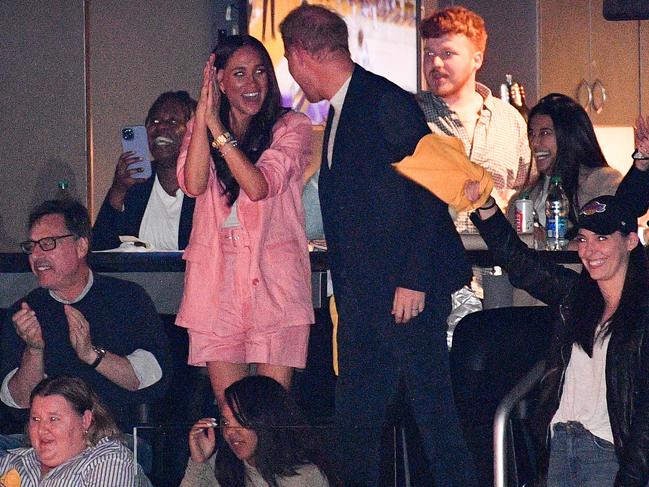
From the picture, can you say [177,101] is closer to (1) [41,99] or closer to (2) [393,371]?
(1) [41,99]

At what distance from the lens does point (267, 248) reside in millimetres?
3186

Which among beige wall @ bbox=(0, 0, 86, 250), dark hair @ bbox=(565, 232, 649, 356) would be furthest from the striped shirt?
beige wall @ bbox=(0, 0, 86, 250)

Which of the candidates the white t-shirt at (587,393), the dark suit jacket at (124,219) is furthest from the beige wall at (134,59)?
the white t-shirt at (587,393)

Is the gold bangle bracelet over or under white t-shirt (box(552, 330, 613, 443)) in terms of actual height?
over

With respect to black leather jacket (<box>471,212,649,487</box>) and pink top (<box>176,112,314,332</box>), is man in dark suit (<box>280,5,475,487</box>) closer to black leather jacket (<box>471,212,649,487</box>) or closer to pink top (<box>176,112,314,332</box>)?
pink top (<box>176,112,314,332</box>)

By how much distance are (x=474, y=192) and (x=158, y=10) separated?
3.13 metres

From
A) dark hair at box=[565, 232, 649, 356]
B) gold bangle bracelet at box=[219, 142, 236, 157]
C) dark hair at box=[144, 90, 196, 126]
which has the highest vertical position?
dark hair at box=[144, 90, 196, 126]

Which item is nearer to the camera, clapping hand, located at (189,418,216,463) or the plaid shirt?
clapping hand, located at (189,418,216,463)

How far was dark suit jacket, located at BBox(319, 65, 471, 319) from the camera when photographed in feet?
9.98

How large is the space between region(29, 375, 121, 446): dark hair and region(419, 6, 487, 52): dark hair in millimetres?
1990

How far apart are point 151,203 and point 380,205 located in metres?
1.30

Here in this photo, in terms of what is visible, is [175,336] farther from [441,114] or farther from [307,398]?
[441,114]

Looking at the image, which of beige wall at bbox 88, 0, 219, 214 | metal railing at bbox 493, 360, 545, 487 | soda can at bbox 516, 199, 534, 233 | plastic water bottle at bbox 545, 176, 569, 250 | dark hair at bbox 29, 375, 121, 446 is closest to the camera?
metal railing at bbox 493, 360, 545, 487

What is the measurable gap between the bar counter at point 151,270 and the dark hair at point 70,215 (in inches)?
3.5
